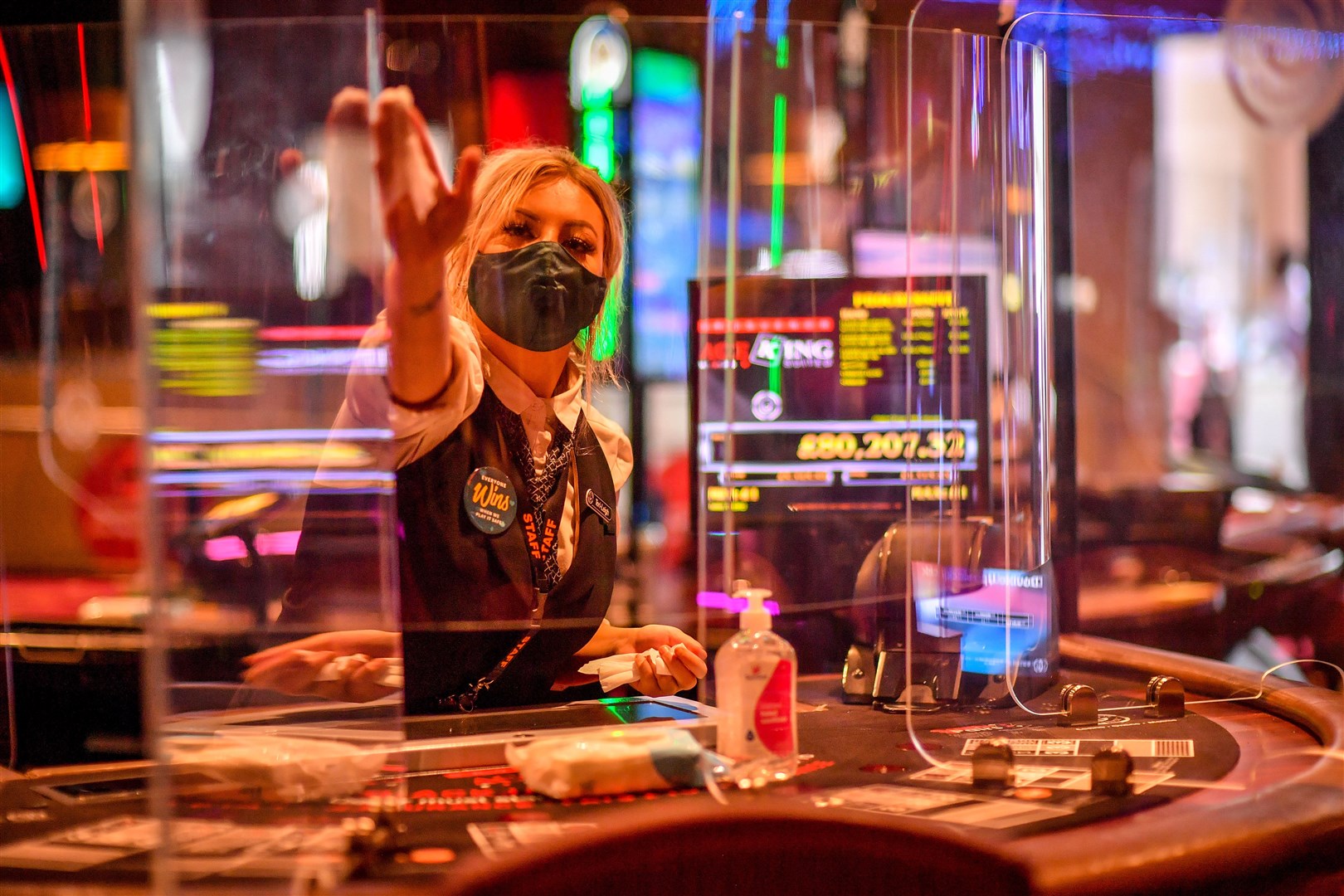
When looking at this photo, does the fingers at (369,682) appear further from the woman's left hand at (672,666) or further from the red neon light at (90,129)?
the red neon light at (90,129)

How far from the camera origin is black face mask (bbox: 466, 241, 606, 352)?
160cm

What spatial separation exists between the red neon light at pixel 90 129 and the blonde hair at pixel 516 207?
34.4 inches

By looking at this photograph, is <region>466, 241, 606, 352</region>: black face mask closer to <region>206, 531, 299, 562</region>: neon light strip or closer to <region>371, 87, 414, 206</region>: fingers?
<region>371, 87, 414, 206</region>: fingers

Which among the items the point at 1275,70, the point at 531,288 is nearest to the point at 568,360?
the point at 531,288

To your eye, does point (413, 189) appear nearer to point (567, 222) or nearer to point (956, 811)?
point (567, 222)

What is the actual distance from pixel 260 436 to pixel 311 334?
13cm

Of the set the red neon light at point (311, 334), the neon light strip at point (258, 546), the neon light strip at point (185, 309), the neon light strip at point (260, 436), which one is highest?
the neon light strip at point (185, 309)

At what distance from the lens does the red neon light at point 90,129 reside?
204cm

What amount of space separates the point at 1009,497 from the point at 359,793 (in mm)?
1054

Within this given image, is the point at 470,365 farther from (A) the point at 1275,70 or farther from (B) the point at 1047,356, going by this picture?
(A) the point at 1275,70

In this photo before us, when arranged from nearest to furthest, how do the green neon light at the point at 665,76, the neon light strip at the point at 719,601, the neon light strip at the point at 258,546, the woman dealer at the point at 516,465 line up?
the neon light strip at the point at 258,546, the woman dealer at the point at 516,465, the neon light strip at the point at 719,601, the green neon light at the point at 665,76

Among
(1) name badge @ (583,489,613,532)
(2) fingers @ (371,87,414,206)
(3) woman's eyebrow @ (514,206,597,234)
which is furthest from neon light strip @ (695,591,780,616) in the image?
(2) fingers @ (371,87,414,206)

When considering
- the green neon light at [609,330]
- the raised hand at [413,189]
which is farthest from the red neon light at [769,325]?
the raised hand at [413,189]

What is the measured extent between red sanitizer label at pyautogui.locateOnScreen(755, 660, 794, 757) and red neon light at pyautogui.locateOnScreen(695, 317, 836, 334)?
79 centimetres
